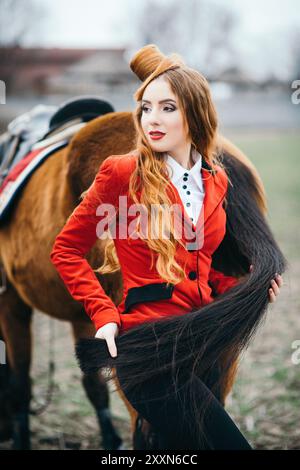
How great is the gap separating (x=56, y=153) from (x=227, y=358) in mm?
1425

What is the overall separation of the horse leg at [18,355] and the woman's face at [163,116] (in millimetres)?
1751

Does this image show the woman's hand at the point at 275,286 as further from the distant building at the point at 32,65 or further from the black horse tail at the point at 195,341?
the distant building at the point at 32,65

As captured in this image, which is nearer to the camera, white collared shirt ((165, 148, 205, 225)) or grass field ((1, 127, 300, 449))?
white collared shirt ((165, 148, 205, 225))

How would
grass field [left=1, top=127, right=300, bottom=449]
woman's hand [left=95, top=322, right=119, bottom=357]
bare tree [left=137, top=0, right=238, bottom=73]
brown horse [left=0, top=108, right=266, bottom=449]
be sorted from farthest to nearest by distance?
bare tree [left=137, top=0, right=238, bottom=73]
grass field [left=1, top=127, right=300, bottom=449]
brown horse [left=0, top=108, right=266, bottom=449]
woman's hand [left=95, top=322, right=119, bottom=357]

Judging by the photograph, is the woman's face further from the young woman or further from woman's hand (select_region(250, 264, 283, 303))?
woman's hand (select_region(250, 264, 283, 303))

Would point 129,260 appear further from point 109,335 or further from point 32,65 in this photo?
point 32,65

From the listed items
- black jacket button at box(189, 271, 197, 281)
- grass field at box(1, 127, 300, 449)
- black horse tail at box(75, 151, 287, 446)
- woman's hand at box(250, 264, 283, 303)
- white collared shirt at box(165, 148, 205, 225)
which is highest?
white collared shirt at box(165, 148, 205, 225)

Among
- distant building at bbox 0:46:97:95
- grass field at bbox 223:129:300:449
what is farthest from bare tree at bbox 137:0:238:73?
grass field at bbox 223:129:300:449

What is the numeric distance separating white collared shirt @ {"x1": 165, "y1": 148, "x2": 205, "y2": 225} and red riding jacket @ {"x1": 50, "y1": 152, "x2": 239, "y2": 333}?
24 millimetres

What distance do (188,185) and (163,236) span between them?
20 cm

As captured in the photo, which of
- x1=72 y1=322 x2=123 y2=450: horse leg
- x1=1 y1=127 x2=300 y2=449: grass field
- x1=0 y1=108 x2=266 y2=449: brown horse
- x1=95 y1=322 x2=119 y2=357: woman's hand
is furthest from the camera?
x1=1 y1=127 x2=300 y2=449: grass field

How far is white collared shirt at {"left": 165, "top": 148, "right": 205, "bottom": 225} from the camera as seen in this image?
5.70 feet

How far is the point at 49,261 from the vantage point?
2553 mm

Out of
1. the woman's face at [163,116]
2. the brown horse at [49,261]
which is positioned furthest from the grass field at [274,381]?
the brown horse at [49,261]
